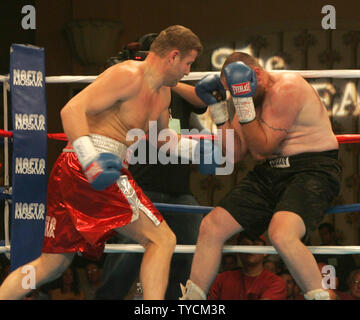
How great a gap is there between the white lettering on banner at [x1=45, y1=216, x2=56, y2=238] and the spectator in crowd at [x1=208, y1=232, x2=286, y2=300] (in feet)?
3.08

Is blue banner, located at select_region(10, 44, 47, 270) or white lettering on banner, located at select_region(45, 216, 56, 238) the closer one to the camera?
white lettering on banner, located at select_region(45, 216, 56, 238)

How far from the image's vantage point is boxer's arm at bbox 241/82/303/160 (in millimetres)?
2076

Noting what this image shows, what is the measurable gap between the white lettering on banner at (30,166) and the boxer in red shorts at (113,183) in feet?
0.59

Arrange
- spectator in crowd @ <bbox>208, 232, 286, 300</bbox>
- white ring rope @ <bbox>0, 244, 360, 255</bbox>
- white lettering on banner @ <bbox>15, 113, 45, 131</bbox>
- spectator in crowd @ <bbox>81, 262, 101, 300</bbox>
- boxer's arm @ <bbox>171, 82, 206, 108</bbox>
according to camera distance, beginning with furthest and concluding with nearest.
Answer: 1. spectator in crowd @ <bbox>81, 262, 101, 300</bbox>
2. spectator in crowd @ <bbox>208, 232, 286, 300</bbox>
3. boxer's arm @ <bbox>171, 82, 206, 108</bbox>
4. white lettering on banner @ <bbox>15, 113, 45, 131</bbox>
5. white ring rope @ <bbox>0, 244, 360, 255</bbox>

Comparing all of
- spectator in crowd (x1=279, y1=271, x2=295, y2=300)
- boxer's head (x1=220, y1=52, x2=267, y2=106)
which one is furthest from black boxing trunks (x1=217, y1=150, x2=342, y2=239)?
spectator in crowd (x1=279, y1=271, x2=295, y2=300)

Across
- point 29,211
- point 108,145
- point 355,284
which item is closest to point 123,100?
point 108,145

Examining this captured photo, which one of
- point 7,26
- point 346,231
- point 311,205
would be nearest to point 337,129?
point 346,231

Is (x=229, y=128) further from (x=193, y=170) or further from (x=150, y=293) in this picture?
(x=193, y=170)

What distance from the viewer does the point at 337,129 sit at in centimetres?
477

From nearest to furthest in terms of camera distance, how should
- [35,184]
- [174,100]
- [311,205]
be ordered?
1. [311,205]
2. [35,184]
3. [174,100]

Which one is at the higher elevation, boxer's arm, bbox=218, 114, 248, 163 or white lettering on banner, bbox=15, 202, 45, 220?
boxer's arm, bbox=218, 114, 248, 163

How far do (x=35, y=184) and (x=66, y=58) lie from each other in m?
3.05

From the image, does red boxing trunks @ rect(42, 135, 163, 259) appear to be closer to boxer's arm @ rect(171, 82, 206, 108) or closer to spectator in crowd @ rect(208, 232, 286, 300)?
boxer's arm @ rect(171, 82, 206, 108)

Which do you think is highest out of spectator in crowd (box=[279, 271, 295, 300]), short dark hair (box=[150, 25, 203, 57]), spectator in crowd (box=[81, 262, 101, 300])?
short dark hair (box=[150, 25, 203, 57])
